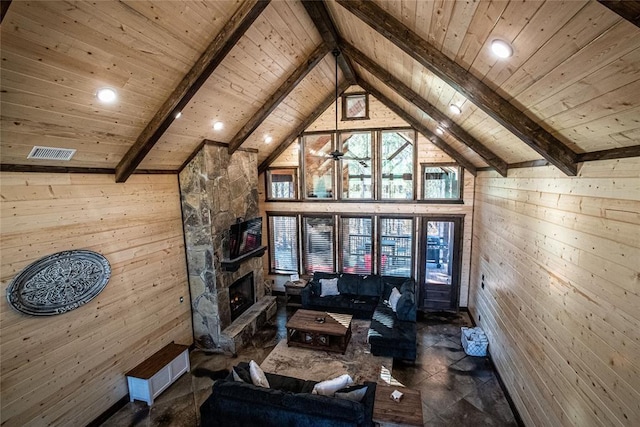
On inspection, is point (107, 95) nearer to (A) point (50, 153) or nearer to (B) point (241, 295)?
(A) point (50, 153)

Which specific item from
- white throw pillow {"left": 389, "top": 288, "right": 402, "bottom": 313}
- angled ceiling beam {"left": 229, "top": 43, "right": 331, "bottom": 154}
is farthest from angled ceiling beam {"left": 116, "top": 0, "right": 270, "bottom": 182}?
white throw pillow {"left": 389, "top": 288, "right": 402, "bottom": 313}

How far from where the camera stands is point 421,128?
667 cm

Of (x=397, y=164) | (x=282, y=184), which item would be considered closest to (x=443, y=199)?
(x=397, y=164)

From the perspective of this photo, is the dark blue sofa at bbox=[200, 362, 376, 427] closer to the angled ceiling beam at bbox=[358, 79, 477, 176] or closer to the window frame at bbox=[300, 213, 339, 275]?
the window frame at bbox=[300, 213, 339, 275]

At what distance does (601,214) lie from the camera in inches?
96.7

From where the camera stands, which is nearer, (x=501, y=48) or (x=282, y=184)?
(x=501, y=48)

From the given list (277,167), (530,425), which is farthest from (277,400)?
(277,167)

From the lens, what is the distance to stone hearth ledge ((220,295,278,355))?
5586mm

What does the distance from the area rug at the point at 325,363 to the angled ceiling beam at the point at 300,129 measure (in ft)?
14.2

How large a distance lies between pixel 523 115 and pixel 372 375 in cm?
422

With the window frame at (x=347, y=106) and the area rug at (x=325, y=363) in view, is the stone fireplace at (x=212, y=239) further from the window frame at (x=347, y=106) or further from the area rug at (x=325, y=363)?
the window frame at (x=347, y=106)

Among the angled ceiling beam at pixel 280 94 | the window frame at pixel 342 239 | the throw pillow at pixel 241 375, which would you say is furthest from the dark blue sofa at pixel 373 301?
the angled ceiling beam at pixel 280 94

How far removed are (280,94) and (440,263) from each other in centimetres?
519

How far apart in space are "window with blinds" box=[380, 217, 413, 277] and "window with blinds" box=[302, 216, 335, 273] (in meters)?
1.29
